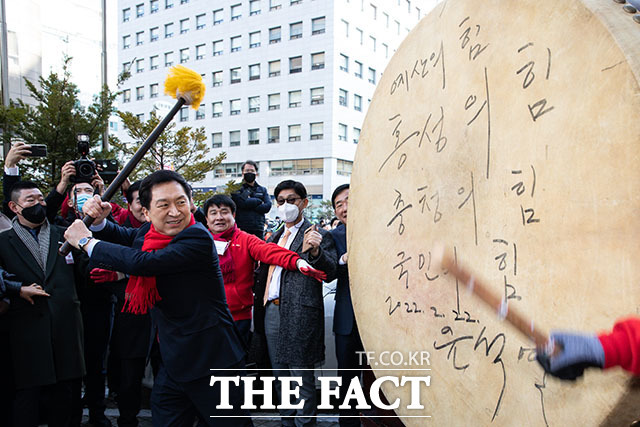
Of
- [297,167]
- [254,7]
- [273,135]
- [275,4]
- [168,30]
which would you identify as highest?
[254,7]

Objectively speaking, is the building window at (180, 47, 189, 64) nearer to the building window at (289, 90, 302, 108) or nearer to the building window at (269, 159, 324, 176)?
the building window at (289, 90, 302, 108)

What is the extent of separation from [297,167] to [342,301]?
105 ft

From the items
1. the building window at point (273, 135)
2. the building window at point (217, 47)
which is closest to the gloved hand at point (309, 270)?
the building window at point (273, 135)

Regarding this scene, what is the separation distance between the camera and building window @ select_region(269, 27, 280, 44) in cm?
3614

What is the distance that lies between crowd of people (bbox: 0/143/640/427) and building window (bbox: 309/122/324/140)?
30.3 m

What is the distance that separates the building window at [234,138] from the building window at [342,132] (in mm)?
8720

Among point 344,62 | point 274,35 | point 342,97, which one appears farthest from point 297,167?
point 274,35

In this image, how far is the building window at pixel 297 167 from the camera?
3409 cm

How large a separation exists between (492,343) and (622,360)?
352 millimetres

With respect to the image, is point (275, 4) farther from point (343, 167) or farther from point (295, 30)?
point (343, 167)

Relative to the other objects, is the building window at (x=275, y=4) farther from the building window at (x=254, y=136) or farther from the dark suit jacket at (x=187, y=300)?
the dark suit jacket at (x=187, y=300)

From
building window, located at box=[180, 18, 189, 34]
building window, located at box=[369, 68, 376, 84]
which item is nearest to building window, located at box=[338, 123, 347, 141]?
building window, located at box=[369, 68, 376, 84]

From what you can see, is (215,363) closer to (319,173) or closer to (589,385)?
(589,385)

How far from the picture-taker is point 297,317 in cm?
302
